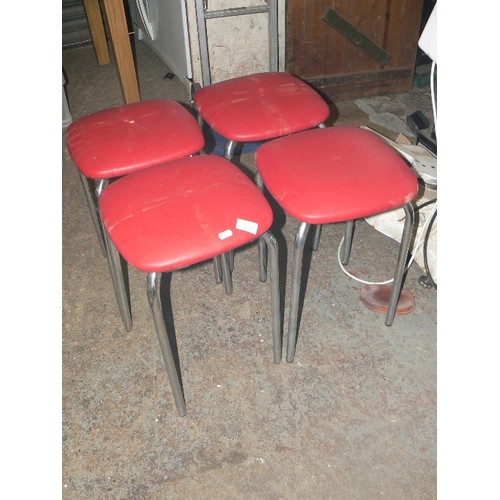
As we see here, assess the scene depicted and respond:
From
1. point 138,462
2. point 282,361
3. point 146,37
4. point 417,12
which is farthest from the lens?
point 146,37

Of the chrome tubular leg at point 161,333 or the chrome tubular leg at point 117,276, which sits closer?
the chrome tubular leg at point 161,333

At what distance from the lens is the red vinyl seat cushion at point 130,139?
3.86ft

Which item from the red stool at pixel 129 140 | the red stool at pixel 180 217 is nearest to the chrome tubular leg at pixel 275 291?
the red stool at pixel 180 217

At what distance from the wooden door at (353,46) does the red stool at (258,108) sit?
104 centimetres

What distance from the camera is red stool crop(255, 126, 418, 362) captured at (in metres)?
1.03

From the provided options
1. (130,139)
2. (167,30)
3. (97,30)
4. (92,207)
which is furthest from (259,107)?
(97,30)

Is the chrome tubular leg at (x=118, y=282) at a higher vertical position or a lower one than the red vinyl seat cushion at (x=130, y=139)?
lower

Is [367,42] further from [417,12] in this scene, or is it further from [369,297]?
[369,297]

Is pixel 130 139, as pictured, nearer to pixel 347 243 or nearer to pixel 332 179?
pixel 332 179

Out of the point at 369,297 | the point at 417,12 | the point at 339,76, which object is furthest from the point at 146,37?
the point at 369,297

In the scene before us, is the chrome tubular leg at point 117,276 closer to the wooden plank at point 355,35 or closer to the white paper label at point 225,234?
the white paper label at point 225,234
